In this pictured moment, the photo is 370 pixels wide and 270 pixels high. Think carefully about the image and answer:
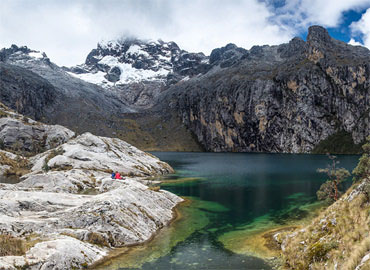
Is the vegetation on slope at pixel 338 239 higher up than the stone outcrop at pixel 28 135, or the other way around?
the stone outcrop at pixel 28 135

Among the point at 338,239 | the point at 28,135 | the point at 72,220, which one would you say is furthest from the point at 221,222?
the point at 28,135

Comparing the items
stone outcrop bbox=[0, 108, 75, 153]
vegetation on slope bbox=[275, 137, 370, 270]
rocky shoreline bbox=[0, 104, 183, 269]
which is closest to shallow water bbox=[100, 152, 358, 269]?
rocky shoreline bbox=[0, 104, 183, 269]

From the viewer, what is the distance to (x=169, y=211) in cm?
4434

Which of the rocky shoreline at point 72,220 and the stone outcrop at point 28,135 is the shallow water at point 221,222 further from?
the stone outcrop at point 28,135

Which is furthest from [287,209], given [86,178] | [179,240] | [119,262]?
[86,178]

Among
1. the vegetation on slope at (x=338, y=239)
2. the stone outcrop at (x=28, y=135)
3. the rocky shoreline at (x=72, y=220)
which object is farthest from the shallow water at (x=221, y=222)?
the stone outcrop at (x=28, y=135)

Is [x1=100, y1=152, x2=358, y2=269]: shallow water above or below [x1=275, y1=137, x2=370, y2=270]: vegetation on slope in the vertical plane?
below

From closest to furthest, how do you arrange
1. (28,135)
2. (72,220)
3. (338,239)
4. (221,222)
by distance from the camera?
(338,239) < (72,220) < (221,222) < (28,135)

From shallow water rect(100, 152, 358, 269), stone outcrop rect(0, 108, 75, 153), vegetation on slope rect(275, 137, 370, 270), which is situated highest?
stone outcrop rect(0, 108, 75, 153)

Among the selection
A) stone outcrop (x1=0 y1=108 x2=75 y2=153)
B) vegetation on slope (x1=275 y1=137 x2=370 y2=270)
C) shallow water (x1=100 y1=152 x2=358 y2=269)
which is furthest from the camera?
stone outcrop (x1=0 y1=108 x2=75 y2=153)

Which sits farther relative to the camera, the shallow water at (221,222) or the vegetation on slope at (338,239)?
the shallow water at (221,222)

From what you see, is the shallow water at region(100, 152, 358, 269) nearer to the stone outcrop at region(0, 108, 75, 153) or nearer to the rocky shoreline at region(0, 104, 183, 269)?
the rocky shoreline at region(0, 104, 183, 269)

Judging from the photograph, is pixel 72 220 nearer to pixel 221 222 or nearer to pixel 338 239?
pixel 221 222

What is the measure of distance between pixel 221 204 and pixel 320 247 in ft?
105
